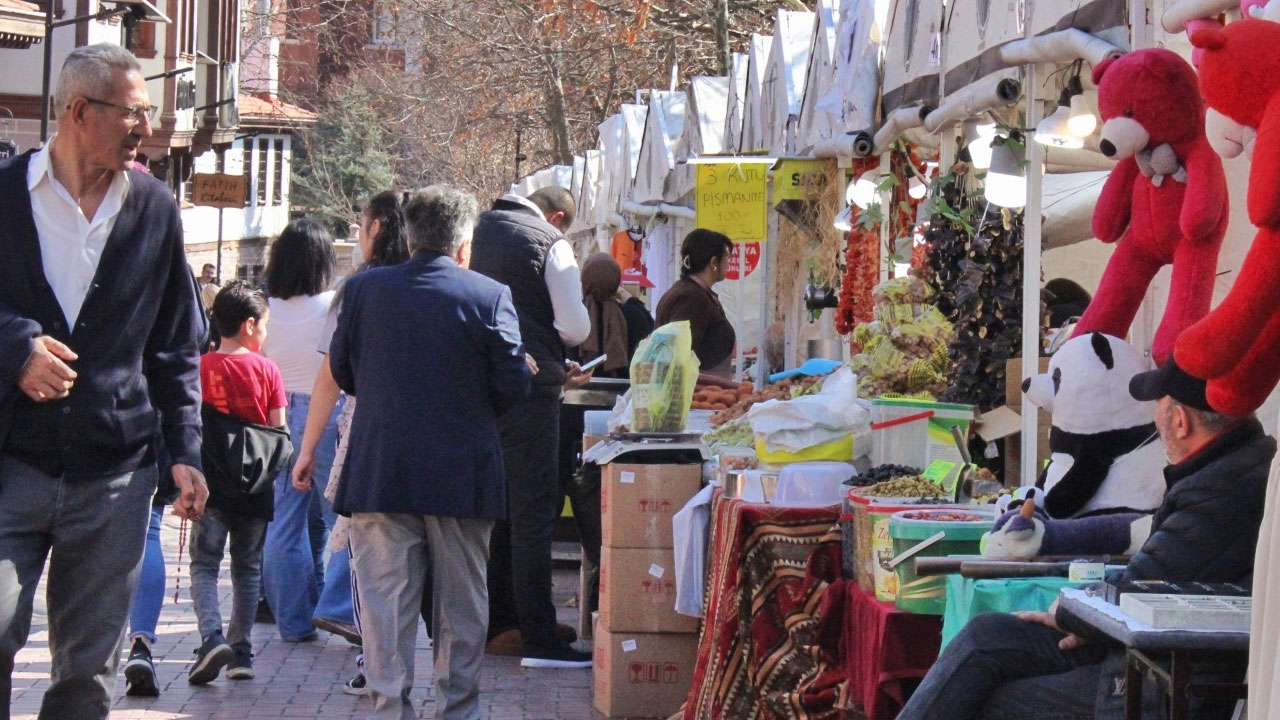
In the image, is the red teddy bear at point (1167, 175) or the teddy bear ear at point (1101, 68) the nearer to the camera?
the red teddy bear at point (1167, 175)

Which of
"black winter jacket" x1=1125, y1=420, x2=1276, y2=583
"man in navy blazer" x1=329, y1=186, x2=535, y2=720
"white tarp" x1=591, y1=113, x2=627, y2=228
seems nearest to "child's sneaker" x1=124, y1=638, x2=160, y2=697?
"man in navy blazer" x1=329, y1=186, x2=535, y2=720

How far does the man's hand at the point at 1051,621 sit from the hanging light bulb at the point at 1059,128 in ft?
5.66

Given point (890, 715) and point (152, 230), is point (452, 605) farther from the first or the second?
point (152, 230)

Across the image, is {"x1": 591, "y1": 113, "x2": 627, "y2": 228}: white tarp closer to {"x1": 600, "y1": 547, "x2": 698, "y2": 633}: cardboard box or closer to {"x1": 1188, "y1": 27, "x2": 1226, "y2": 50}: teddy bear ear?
{"x1": 600, "y1": 547, "x2": 698, "y2": 633}: cardboard box

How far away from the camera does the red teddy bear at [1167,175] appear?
4.55 metres

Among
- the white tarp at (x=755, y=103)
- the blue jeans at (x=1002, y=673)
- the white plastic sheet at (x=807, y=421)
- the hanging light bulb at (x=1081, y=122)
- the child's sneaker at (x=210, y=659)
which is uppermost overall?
the white tarp at (x=755, y=103)

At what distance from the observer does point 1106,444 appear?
4.64m

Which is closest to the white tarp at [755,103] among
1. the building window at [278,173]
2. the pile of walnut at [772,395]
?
the pile of walnut at [772,395]

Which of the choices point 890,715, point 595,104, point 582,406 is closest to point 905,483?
point 890,715

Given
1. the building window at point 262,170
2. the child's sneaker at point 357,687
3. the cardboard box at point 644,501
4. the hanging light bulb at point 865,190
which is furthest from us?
the building window at point 262,170

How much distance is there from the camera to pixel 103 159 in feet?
13.3

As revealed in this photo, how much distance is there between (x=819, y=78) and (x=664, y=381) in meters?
3.88

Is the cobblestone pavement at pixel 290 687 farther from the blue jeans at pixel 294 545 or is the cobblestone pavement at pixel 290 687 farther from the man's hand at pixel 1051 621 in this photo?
the man's hand at pixel 1051 621

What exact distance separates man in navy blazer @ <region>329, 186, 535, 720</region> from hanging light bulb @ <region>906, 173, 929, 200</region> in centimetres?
338
